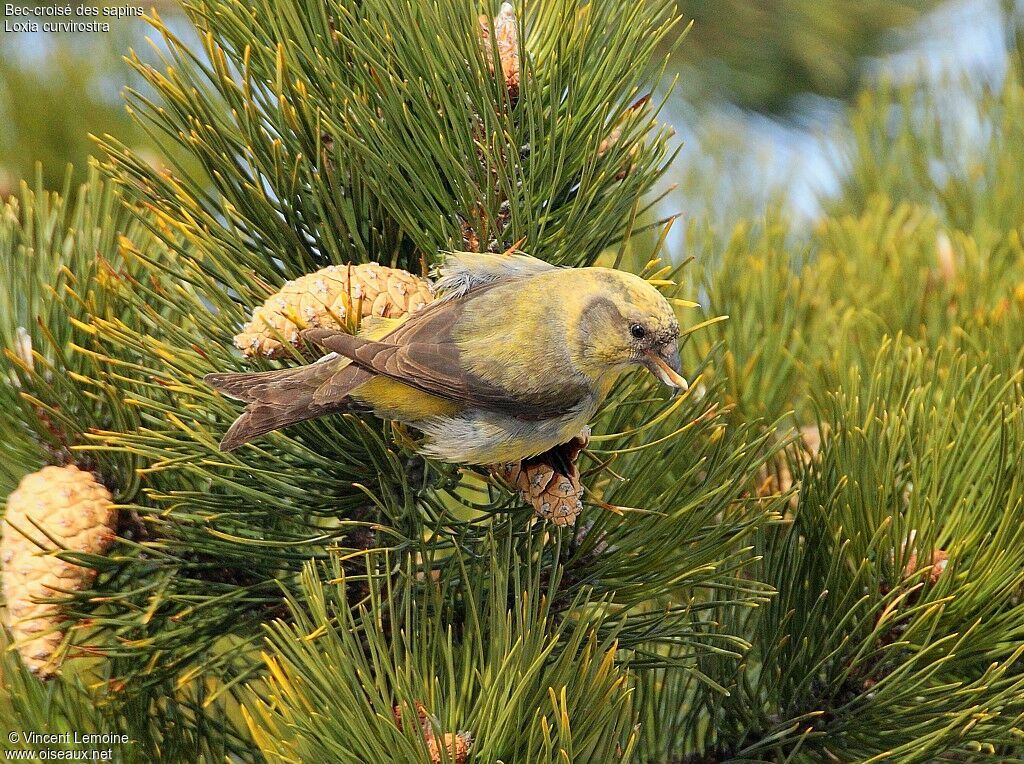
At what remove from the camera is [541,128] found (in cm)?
164

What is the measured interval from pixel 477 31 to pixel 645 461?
73 centimetres

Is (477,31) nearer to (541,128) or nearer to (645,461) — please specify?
(541,128)

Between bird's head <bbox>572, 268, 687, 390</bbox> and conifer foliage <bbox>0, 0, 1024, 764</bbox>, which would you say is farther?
bird's head <bbox>572, 268, 687, 390</bbox>

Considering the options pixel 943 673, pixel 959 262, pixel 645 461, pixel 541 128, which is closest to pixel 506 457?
pixel 645 461

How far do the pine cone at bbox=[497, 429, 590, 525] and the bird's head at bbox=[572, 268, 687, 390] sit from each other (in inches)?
6.5

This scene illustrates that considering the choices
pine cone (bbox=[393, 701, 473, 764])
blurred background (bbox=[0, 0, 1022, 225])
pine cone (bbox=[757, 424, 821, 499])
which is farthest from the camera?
blurred background (bbox=[0, 0, 1022, 225])

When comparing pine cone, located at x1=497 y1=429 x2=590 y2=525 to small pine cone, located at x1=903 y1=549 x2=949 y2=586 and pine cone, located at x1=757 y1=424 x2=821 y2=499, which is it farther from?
small pine cone, located at x1=903 y1=549 x2=949 y2=586

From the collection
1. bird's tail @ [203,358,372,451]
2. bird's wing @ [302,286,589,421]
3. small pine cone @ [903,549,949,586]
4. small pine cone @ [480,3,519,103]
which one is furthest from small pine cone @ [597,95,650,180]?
small pine cone @ [903,549,949,586]

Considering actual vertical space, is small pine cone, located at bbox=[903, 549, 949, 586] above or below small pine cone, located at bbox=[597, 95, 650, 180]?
below

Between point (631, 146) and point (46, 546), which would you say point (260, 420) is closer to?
point (46, 546)

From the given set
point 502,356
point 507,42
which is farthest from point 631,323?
point 507,42

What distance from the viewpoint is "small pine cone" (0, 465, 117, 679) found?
1.63m

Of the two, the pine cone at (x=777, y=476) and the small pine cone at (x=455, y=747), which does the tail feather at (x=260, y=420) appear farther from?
the pine cone at (x=777, y=476)

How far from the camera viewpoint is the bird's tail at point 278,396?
1515 mm
